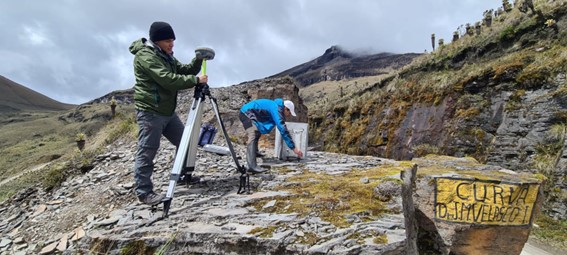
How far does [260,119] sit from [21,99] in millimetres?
160026

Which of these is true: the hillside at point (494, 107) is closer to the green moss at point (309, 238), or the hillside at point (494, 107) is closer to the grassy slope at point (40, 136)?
the green moss at point (309, 238)

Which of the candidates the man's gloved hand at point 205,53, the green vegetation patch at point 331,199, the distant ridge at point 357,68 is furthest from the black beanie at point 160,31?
the distant ridge at point 357,68

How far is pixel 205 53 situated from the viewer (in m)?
4.79

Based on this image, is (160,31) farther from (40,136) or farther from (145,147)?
(40,136)

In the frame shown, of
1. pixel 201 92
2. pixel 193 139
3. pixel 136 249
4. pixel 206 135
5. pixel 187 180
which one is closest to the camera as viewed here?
pixel 136 249

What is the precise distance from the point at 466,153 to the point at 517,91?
9.62 ft

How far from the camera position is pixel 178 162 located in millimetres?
4289

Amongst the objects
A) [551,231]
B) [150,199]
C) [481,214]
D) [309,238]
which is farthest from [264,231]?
[551,231]

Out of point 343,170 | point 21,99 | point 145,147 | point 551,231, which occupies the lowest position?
point 551,231

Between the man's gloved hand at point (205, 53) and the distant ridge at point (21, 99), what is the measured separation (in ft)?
444

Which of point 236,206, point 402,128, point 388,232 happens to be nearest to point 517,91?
point 402,128

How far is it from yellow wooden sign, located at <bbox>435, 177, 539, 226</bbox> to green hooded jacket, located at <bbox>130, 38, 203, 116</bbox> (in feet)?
17.0

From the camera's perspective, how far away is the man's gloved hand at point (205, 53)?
187 inches

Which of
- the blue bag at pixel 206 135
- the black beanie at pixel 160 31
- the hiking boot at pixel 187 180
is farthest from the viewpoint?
the blue bag at pixel 206 135
